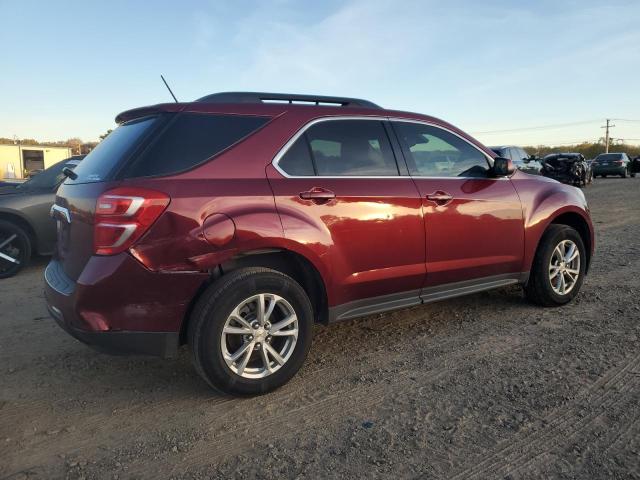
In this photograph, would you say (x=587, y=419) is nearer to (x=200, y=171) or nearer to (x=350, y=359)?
(x=350, y=359)

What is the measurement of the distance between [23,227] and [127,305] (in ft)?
16.2

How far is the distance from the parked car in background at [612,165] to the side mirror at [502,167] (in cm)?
2904

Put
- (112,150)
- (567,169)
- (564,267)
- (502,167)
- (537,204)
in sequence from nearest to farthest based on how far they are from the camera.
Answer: (112,150) → (502,167) → (537,204) → (564,267) → (567,169)

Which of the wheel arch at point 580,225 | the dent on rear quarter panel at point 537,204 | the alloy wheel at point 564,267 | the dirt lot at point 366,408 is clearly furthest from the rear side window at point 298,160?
the wheel arch at point 580,225

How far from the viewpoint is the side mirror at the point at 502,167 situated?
4.10m

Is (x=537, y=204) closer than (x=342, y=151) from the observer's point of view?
No

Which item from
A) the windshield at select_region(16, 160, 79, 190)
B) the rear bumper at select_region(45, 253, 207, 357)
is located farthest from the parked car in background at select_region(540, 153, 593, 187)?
the rear bumper at select_region(45, 253, 207, 357)

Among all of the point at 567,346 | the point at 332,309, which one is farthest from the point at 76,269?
the point at 567,346

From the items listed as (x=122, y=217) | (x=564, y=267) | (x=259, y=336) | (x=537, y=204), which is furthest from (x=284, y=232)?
(x=564, y=267)

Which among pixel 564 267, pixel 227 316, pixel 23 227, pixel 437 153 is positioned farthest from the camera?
pixel 23 227

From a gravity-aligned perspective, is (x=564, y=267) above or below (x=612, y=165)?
above

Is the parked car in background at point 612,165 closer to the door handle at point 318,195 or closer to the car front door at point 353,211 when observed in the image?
the car front door at point 353,211

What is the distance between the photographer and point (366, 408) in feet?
9.34

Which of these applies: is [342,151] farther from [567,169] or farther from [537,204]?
[567,169]
